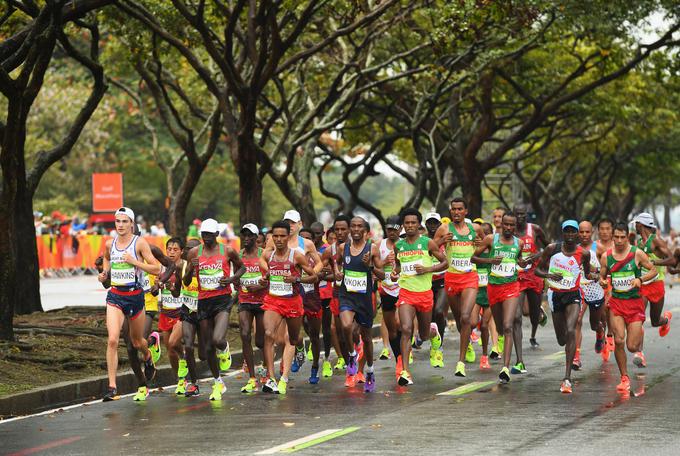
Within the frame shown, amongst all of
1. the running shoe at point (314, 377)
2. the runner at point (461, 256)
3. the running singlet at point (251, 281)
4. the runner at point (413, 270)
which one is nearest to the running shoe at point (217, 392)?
the running singlet at point (251, 281)

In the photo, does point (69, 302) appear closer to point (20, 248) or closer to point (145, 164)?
point (20, 248)

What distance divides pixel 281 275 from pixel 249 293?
0.45 meters

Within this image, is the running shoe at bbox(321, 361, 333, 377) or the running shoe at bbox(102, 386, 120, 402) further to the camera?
Answer: the running shoe at bbox(321, 361, 333, 377)

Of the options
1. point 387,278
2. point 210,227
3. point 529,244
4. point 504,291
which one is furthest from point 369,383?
point 529,244

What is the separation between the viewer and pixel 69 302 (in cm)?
2855

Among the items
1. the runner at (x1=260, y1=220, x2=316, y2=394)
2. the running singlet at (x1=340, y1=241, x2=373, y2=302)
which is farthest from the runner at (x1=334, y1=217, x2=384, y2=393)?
the runner at (x1=260, y1=220, x2=316, y2=394)

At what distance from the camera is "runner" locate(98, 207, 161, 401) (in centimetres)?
1342

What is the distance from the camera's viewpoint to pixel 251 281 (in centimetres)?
1427

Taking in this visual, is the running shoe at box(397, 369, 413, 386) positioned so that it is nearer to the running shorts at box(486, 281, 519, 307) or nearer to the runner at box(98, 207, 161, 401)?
the running shorts at box(486, 281, 519, 307)

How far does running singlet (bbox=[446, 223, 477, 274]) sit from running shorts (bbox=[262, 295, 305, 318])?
2531 mm

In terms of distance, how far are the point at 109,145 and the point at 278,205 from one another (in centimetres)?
2084

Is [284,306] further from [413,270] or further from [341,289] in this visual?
[413,270]

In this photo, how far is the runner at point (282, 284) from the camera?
549 inches

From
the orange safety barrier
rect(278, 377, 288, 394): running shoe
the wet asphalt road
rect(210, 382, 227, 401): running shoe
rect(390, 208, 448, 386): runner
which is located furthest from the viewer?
the orange safety barrier
